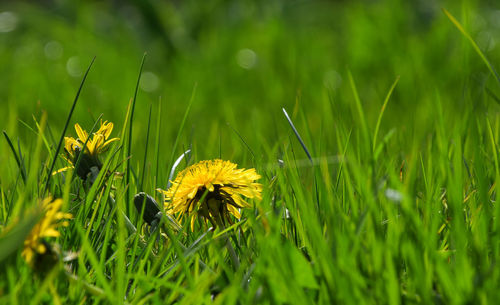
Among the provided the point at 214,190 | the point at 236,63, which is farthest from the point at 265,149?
the point at 236,63

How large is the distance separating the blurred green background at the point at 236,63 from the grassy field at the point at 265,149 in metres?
0.01

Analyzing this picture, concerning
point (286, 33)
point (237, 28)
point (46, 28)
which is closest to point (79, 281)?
point (286, 33)

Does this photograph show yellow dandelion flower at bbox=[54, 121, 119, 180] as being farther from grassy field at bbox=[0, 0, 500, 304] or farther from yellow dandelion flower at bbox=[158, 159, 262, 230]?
yellow dandelion flower at bbox=[158, 159, 262, 230]

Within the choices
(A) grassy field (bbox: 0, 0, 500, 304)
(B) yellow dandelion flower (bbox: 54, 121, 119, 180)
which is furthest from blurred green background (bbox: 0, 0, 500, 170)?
(B) yellow dandelion flower (bbox: 54, 121, 119, 180)

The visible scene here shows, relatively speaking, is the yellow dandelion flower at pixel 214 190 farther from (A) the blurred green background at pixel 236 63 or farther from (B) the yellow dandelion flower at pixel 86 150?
(A) the blurred green background at pixel 236 63

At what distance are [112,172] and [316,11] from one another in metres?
3.48

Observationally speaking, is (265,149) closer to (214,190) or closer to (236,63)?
(214,190)

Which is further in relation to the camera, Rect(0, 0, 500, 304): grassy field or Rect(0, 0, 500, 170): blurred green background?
Rect(0, 0, 500, 170): blurred green background

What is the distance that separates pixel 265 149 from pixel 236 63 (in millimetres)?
1864

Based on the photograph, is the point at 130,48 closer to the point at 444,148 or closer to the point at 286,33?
the point at 286,33

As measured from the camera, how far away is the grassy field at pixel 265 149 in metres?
0.52

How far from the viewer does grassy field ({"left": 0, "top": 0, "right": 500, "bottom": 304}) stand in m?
0.52

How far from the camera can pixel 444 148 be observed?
25.8 inches

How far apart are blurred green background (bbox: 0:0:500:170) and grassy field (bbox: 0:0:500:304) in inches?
0.5
